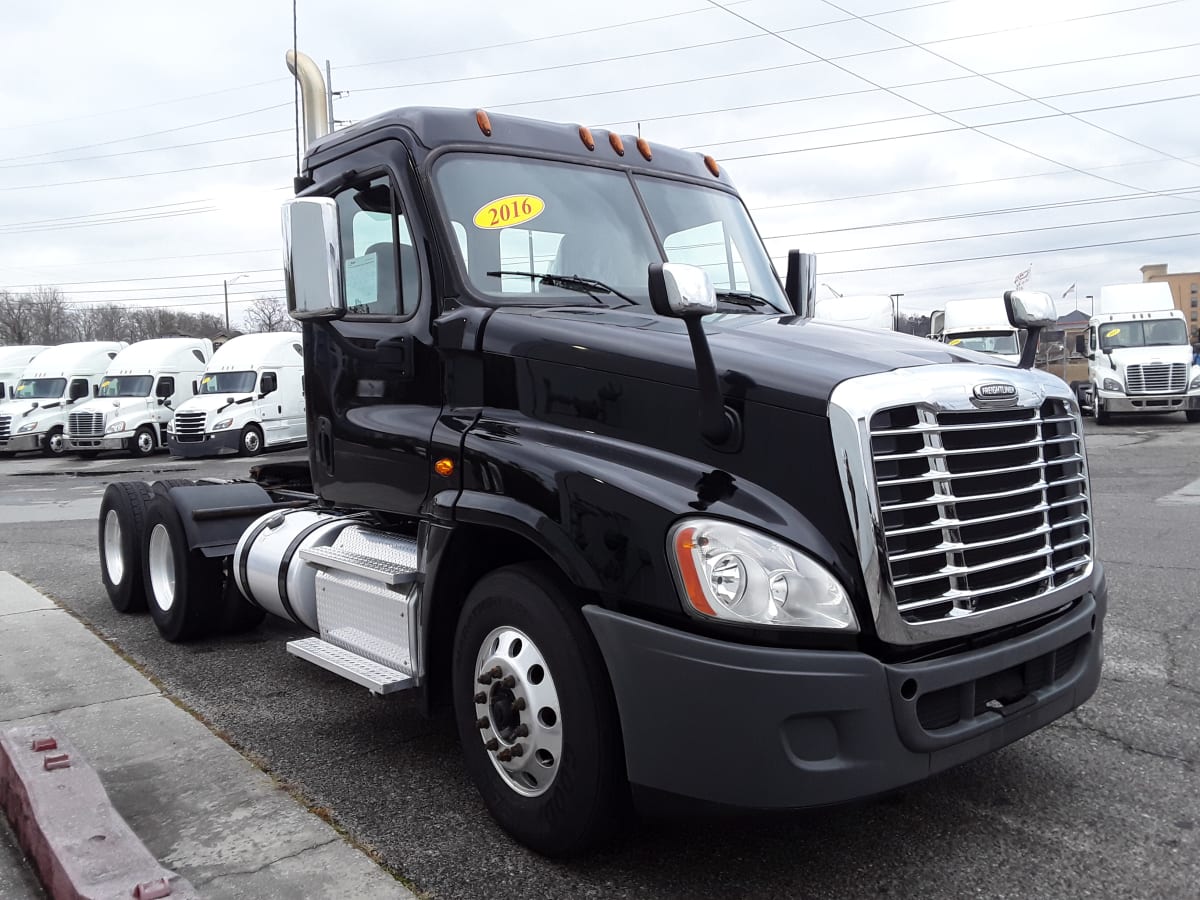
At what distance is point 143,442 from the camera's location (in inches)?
1056

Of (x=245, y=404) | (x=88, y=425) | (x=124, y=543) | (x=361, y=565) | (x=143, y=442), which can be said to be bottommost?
(x=143, y=442)

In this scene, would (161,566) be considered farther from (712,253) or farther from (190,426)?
(190,426)

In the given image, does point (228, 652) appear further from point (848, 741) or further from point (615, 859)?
point (848, 741)

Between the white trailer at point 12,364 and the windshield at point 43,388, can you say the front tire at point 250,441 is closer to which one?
the windshield at point 43,388

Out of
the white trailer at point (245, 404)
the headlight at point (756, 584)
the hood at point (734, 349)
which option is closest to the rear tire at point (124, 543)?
the hood at point (734, 349)

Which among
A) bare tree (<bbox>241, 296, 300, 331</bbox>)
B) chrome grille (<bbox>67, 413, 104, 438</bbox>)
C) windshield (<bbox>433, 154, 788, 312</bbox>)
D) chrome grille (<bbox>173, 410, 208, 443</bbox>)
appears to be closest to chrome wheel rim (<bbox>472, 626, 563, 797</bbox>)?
windshield (<bbox>433, 154, 788, 312</bbox>)

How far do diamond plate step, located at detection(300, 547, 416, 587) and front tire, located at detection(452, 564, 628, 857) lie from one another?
44 cm

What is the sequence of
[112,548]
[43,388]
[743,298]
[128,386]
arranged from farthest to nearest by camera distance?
[43,388] → [128,386] → [112,548] → [743,298]

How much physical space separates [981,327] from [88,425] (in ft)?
74.4

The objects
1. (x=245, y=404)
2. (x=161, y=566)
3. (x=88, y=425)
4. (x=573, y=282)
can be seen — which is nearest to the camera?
(x=573, y=282)

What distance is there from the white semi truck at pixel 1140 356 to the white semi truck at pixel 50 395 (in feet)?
88.1

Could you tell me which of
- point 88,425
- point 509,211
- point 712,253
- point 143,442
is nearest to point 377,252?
point 509,211

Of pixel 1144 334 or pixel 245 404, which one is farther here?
pixel 245 404

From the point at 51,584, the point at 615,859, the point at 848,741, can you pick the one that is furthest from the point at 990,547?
the point at 51,584
